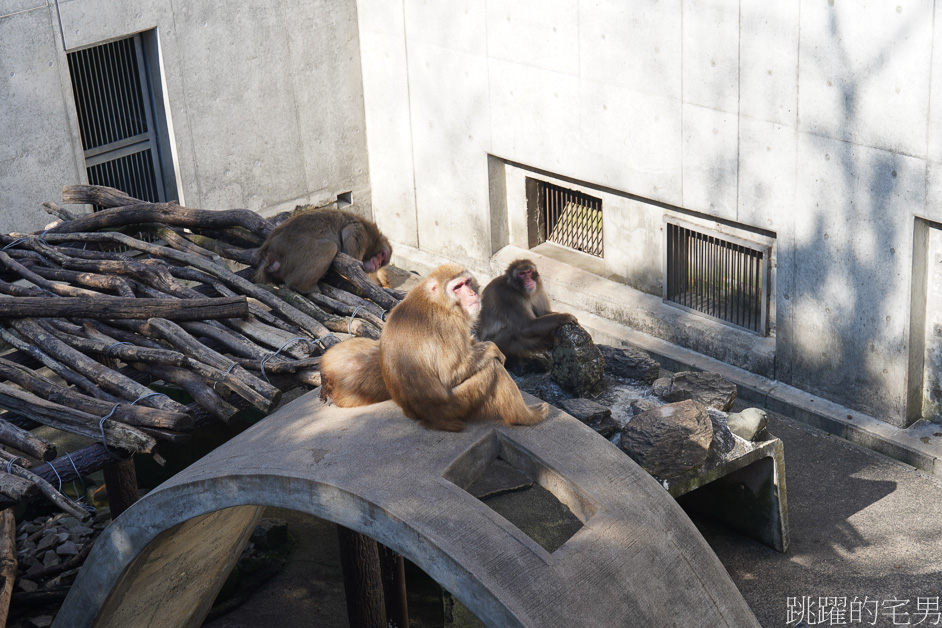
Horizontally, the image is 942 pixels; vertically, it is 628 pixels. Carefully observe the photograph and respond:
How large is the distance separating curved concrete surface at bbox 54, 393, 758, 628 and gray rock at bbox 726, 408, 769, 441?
2445 mm

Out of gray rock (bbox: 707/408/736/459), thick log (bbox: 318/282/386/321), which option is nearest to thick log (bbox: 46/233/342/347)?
thick log (bbox: 318/282/386/321)

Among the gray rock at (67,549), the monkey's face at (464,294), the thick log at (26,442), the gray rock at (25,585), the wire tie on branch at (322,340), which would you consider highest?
the monkey's face at (464,294)

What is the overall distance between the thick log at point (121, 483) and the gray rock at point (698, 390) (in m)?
4.13

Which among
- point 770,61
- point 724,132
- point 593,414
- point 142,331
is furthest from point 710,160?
point 142,331

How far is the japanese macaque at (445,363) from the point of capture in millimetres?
5859

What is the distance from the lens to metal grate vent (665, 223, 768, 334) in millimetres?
10734

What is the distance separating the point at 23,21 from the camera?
11250mm

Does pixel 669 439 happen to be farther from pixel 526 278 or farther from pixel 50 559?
pixel 50 559

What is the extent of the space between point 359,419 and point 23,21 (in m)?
7.46

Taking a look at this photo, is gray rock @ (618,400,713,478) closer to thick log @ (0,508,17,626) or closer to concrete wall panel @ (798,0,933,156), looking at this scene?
concrete wall panel @ (798,0,933,156)

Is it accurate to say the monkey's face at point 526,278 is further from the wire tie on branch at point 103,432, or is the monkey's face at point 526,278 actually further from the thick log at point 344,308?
the wire tie on branch at point 103,432

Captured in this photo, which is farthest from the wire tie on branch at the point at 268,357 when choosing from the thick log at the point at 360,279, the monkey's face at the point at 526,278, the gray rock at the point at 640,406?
the gray rock at the point at 640,406

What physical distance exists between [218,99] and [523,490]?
7374 millimetres

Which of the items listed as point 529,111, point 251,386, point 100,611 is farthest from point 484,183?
point 100,611
